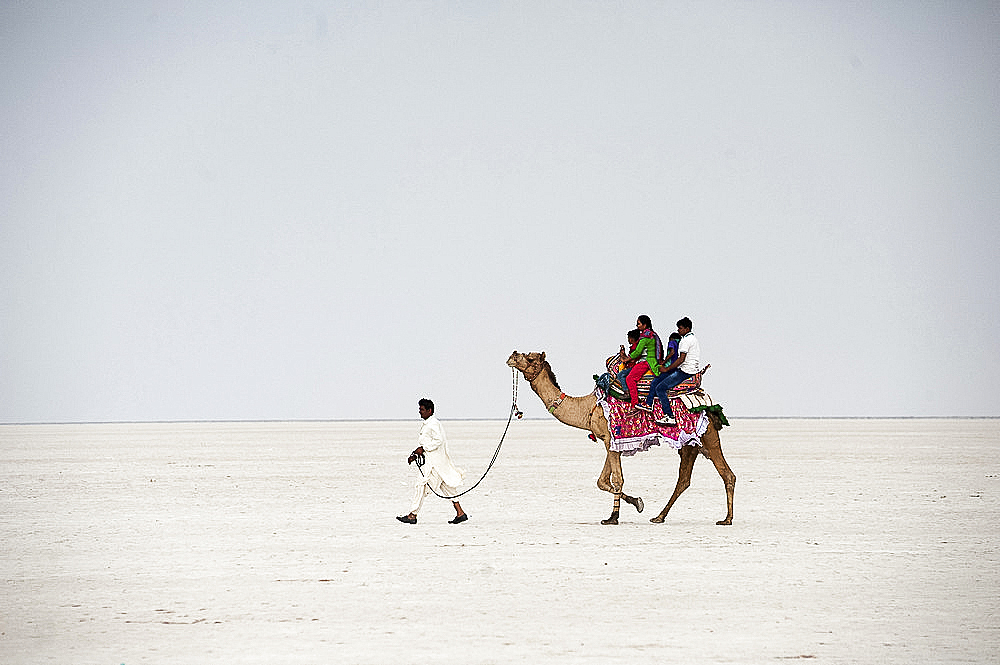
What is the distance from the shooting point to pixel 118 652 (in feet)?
30.6

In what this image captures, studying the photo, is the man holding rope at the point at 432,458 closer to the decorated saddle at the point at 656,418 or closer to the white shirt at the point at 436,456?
the white shirt at the point at 436,456

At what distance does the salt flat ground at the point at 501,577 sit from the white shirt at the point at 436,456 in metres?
0.70

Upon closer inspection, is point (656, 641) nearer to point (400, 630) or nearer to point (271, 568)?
point (400, 630)

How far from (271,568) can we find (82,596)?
6.85 ft

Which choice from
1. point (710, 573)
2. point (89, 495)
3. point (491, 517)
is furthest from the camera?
point (89, 495)

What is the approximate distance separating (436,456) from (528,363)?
2095 millimetres

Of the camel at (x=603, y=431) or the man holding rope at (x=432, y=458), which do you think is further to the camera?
the camel at (x=603, y=431)

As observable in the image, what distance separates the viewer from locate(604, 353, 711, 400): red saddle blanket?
17047 mm

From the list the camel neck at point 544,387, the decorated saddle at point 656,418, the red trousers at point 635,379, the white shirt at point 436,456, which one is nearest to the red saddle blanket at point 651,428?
the decorated saddle at point 656,418

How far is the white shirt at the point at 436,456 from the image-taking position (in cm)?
1698

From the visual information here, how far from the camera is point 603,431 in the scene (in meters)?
17.8

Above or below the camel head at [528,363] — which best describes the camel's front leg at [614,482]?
below

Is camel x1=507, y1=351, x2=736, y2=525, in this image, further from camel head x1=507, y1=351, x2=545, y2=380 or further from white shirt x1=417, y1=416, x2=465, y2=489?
white shirt x1=417, y1=416, x2=465, y2=489

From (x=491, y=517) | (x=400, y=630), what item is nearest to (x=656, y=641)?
(x=400, y=630)
